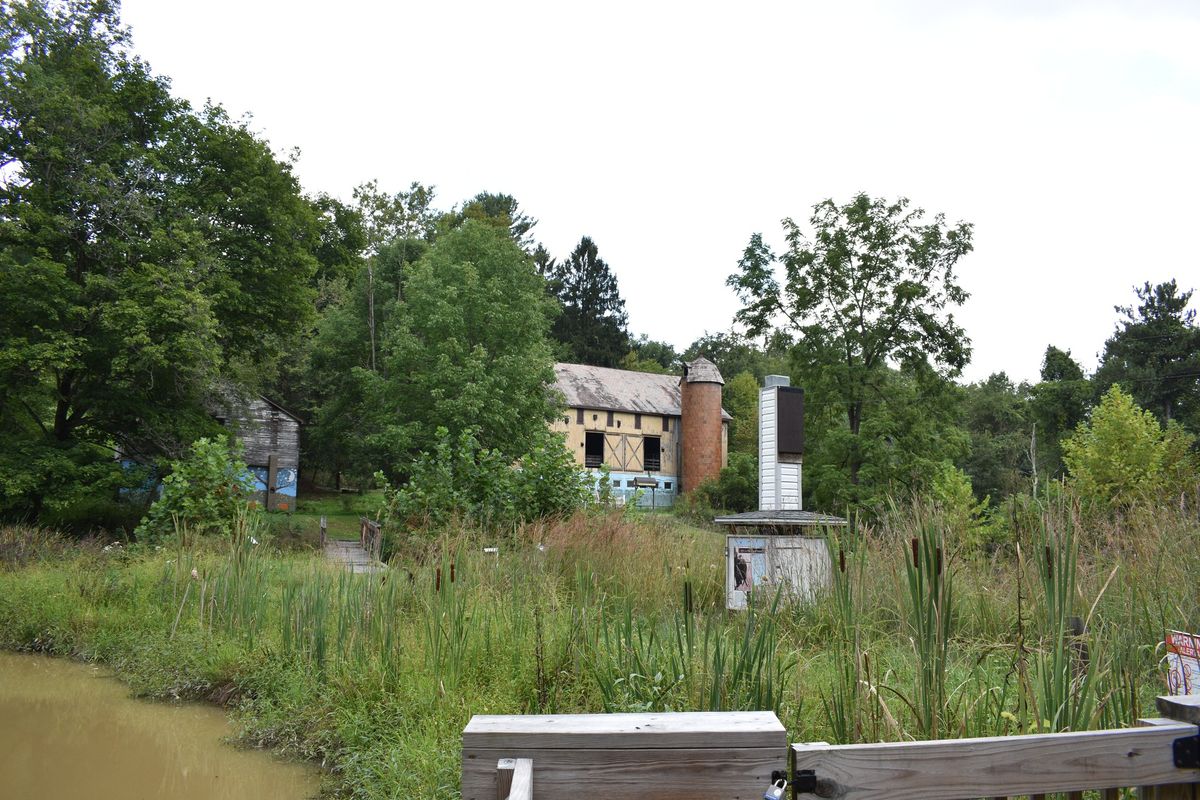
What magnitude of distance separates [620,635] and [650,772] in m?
2.13

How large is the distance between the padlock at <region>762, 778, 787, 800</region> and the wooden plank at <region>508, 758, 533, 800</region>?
15.0 inches

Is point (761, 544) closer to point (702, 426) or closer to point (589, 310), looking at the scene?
point (702, 426)

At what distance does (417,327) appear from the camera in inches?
930

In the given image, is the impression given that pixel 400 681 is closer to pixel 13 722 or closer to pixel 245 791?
pixel 245 791

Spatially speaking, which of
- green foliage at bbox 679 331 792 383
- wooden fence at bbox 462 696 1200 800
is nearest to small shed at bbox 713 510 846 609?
wooden fence at bbox 462 696 1200 800

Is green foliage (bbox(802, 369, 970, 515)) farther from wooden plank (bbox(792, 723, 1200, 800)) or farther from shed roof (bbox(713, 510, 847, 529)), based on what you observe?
wooden plank (bbox(792, 723, 1200, 800))

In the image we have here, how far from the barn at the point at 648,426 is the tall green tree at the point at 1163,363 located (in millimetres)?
14646

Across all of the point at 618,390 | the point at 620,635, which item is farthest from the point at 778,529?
the point at 618,390

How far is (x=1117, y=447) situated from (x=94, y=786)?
20.3 metres

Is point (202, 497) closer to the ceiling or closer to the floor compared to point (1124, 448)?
closer to the floor

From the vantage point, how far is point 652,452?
37031 millimetres

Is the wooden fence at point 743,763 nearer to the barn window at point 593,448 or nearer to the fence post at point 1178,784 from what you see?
the fence post at point 1178,784

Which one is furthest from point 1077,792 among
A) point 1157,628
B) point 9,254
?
point 9,254

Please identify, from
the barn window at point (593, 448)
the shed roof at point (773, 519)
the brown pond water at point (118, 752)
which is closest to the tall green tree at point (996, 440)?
the barn window at point (593, 448)
